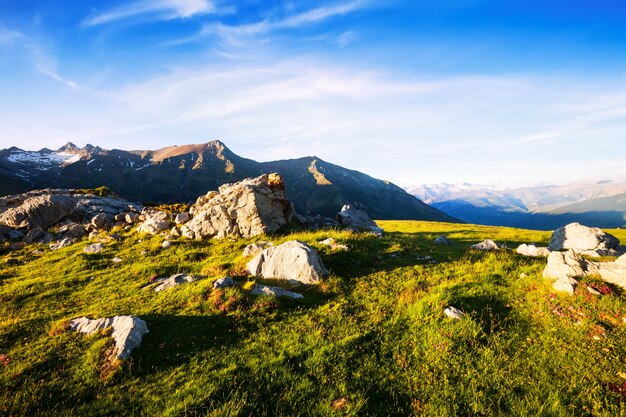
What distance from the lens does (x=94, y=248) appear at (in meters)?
26.8

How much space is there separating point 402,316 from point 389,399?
13.6 ft

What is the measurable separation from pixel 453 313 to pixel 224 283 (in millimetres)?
10967

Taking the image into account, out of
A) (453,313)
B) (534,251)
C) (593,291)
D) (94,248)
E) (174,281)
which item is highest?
(593,291)

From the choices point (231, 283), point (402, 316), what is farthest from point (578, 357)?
point (231, 283)

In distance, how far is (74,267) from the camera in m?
22.9

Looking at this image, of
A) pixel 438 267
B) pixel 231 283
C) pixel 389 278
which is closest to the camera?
pixel 231 283

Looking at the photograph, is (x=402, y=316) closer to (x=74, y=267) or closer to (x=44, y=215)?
(x=74, y=267)

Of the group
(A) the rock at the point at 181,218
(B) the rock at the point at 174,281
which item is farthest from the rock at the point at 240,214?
(B) the rock at the point at 174,281

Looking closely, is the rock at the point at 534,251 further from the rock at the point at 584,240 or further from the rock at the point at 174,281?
the rock at the point at 174,281

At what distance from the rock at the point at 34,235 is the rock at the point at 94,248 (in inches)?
520

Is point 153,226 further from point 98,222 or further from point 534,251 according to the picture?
point 534,251

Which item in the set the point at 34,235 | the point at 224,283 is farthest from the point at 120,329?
the point at 34,235

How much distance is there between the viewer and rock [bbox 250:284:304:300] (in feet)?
46.1

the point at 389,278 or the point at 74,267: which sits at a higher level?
the point at 389,278
